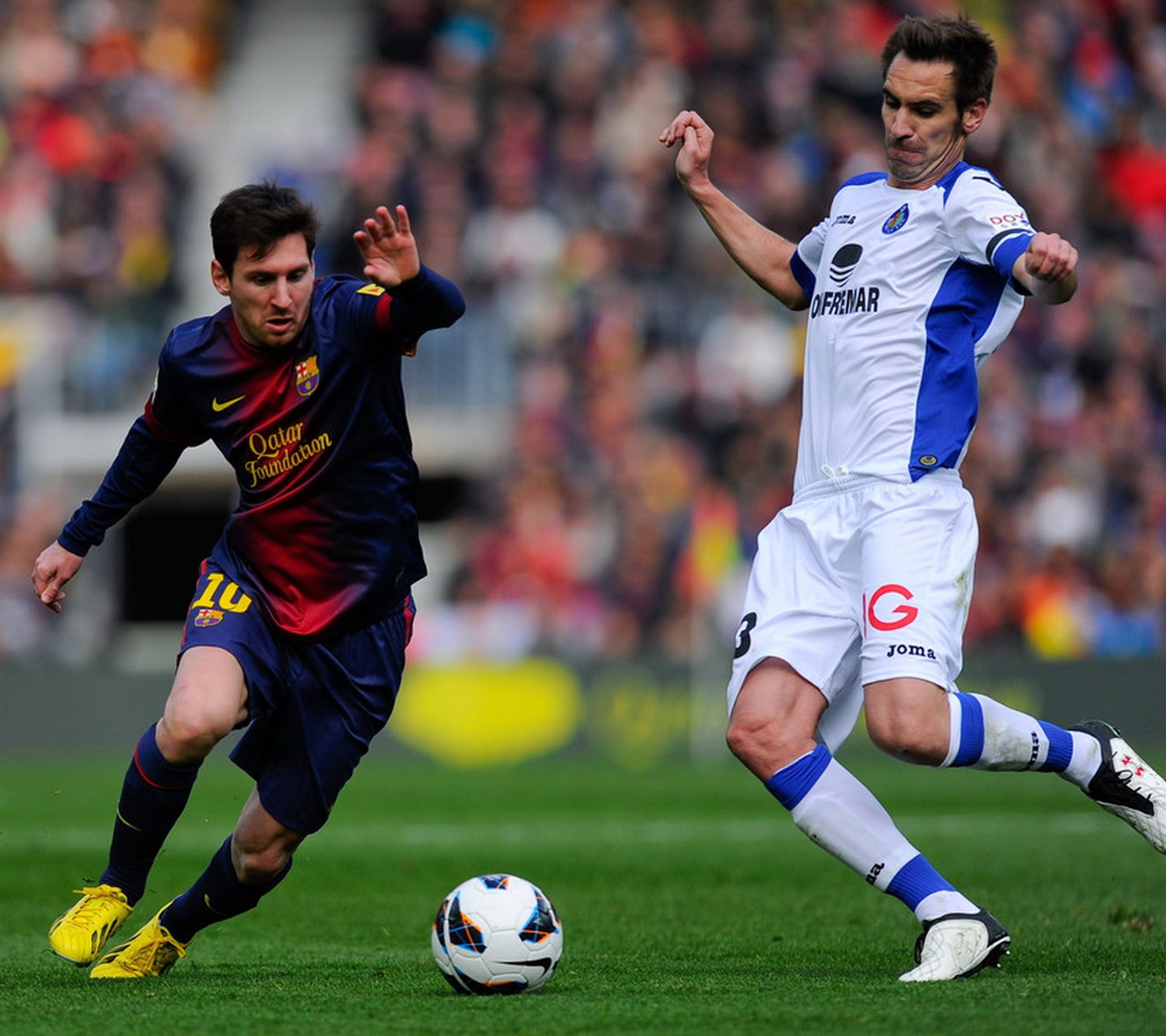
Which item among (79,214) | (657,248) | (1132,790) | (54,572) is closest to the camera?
(1132,790)

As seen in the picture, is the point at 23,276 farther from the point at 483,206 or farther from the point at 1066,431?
the point at 1066,431

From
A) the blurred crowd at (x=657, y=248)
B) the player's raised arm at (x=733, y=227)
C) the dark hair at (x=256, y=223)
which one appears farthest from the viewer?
the blurred crowd at (x=657, y=248)

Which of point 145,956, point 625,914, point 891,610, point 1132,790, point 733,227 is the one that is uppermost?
point 733,227

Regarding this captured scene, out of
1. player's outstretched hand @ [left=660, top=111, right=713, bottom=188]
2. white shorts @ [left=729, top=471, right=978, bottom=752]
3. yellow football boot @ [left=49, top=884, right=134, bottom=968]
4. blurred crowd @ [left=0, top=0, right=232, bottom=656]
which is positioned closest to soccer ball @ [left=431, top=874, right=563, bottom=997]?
white shorts @ [left=729, top=471, right=978, bottom=752]

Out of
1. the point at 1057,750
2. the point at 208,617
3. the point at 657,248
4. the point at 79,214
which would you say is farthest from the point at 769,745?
the point at 79,214

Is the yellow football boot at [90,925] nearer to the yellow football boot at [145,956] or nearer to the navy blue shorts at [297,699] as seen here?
the yellow football boot at [145,956]

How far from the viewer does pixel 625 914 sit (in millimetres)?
7477

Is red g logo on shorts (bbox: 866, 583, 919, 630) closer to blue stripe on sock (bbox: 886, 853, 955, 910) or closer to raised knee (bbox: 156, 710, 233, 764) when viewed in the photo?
blue stripe on sock (bbox: 886, 853, 955, 910)

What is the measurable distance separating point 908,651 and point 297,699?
5.66 feet

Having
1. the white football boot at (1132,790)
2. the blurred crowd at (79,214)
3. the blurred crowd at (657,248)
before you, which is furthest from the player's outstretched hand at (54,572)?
the blurred crowd at (79,214)

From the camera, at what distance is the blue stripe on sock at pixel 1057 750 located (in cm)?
571

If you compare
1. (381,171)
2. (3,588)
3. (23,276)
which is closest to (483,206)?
(381,171)

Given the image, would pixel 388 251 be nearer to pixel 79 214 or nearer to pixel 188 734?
pixel 188 734

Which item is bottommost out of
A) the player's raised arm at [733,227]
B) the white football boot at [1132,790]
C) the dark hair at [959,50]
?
the white football boot at [1132,790]
